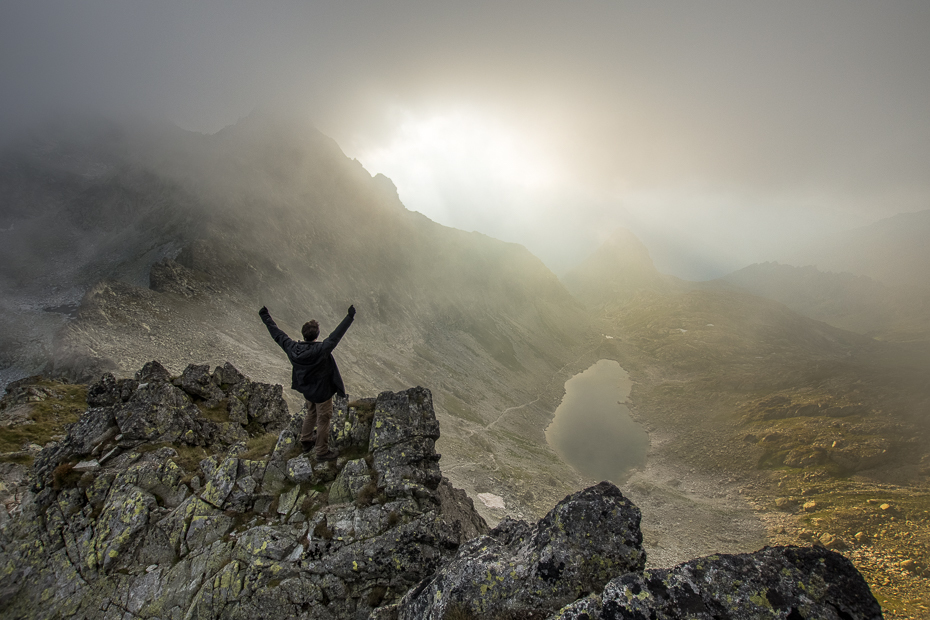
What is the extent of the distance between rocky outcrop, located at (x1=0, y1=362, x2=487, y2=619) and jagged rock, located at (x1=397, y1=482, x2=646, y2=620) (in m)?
2.28

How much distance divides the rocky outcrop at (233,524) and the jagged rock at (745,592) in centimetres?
599

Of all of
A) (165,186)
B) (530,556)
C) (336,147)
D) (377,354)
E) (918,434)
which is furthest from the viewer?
(336,147)

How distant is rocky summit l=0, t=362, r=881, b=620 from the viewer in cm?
608

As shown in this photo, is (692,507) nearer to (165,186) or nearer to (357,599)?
(357,599)

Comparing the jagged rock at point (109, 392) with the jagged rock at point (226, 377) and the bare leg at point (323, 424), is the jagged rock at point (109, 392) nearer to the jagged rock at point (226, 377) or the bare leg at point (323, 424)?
the jagged rock at point (226, 377)

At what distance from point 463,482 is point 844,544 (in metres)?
59.7

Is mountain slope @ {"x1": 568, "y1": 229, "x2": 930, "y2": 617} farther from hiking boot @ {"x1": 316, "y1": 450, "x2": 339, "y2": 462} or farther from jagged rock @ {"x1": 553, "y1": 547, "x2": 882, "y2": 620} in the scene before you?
hiking boot @ {"x1": 316, "y1": 450, "x2": 339, "y2": 462}

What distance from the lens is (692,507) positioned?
6475 centimetres

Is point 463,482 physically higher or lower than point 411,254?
lower

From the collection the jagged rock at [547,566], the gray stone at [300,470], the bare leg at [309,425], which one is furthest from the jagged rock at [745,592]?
the bare leg at [309,425]

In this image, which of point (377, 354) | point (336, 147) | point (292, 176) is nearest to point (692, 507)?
point (377, 354)

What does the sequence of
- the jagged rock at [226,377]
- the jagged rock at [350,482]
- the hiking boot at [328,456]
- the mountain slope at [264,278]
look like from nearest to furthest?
the jagged rock at [350,482] → the hiking boot at [328,456] → the jagged rock at [226,377] → the mountain slope at [264,278]

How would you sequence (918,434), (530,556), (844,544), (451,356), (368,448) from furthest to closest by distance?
(451,356) → (918,434) → (844,544) → (368,448) → (530,556)

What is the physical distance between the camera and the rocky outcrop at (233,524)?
9930mm
